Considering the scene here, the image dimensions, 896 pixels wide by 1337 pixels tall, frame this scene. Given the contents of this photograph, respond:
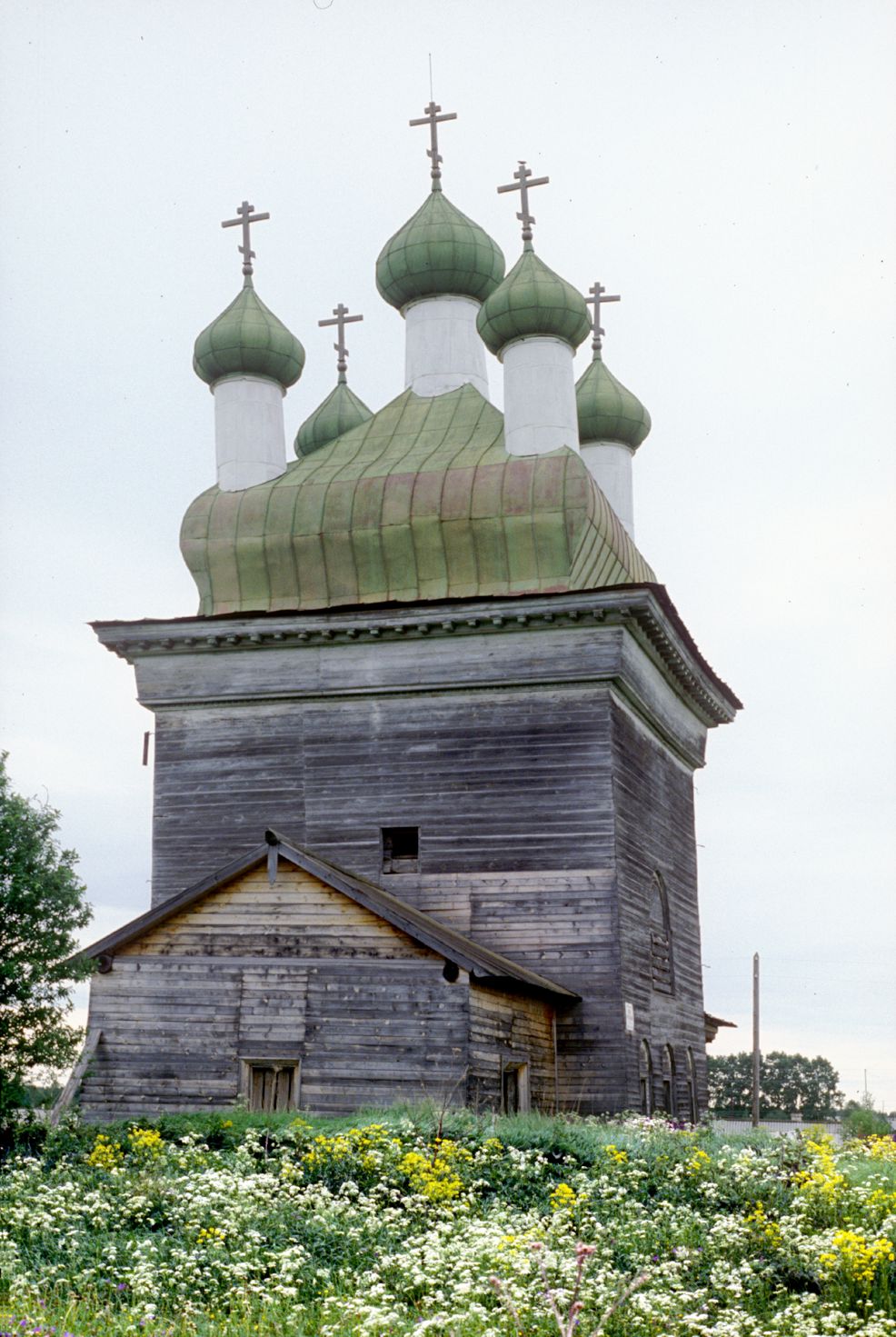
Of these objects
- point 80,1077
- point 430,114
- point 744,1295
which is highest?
point 430,114

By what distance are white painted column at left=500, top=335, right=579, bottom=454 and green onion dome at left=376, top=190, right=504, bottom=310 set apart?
331 cm

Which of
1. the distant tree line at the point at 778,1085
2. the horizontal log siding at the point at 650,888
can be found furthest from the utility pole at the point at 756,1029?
the distant tree line at the point at 778,1085

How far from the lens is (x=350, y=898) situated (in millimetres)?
20734

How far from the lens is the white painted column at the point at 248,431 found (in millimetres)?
28828

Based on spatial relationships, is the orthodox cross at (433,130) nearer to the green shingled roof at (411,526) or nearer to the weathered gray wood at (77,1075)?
the green shingled roof at (411,526)

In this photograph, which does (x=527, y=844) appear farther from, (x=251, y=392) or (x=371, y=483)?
(x=251, y=392)

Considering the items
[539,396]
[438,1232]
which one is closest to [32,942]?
[438,1232]

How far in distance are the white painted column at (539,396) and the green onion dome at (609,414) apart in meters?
5.15

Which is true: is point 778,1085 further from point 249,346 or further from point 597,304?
point 249,346

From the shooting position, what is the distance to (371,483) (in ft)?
88.9

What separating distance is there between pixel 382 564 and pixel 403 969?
837 centimetres

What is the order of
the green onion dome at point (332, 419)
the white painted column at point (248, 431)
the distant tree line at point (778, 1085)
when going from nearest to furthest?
1. the white painted column at point (248, 431)
2. the green onion dome at point (332, 419)
3. the distant tree line at point (778, 1085)

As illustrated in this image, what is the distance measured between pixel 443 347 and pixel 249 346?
3595 mm

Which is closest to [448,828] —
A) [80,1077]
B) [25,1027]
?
[80,1077]
